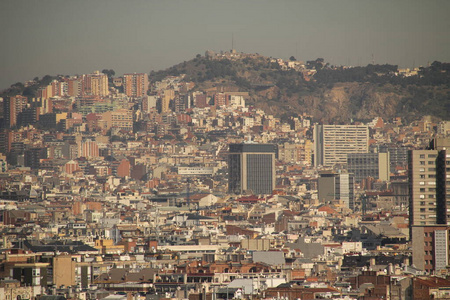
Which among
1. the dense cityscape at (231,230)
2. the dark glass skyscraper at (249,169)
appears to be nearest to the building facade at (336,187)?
the dense cityscape at (231,230)

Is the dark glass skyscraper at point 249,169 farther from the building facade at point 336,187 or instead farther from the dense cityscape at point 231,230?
the building facade at point 336,187

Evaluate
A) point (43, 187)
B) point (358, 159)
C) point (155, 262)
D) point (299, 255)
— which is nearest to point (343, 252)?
point (299, 255)

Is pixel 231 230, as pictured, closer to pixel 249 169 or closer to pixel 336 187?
pixel 336 187

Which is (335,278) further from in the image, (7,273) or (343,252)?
(343,252)

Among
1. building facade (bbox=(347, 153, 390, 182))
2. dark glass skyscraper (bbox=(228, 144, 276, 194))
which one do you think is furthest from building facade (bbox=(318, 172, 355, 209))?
building facade (bbox=(347, 153, 390, 182))

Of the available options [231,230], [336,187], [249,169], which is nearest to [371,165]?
[249,169]

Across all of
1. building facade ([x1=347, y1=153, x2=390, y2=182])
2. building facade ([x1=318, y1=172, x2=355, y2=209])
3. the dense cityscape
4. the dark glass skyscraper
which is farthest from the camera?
building facade ([x1=347, y1=153, x2=390, y2=182])

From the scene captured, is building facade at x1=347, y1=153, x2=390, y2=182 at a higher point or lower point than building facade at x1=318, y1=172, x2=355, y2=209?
higher

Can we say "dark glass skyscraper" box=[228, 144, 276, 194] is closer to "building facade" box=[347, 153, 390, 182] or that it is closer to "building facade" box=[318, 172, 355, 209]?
"building facade" box=[347, 153, 390, 182]
